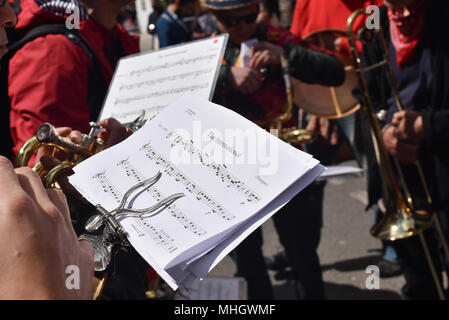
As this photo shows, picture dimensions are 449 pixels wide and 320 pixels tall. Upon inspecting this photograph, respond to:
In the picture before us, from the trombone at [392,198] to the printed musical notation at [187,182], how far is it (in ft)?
3.95

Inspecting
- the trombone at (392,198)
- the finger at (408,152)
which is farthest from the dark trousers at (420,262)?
the finger at (408,152)

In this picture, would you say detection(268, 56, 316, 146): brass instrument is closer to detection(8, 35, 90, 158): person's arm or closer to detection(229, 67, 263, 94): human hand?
detection(229, 67, 263, 94): human hand

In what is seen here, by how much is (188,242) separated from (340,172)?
123 cm

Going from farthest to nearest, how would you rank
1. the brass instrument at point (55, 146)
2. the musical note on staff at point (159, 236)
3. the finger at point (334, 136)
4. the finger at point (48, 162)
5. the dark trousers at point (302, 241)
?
the finger at point (334, 136) → the dark trousers at point (302, 241) → the finger at point (48, 162) → the brass instrument at point (55, 146) → the musical note on staff at point (159, 236)

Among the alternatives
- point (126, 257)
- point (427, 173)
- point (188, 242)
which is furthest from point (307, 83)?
point (188, 242)

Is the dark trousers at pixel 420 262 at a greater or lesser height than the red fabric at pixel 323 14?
lesser

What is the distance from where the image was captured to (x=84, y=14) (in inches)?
70.9

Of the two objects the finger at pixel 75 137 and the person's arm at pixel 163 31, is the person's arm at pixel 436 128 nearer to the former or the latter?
the finger at pixel 75 137

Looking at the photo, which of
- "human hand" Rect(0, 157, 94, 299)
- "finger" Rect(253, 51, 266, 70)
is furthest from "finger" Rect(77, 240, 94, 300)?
"finger" Rect(253, 51, 266, 70)

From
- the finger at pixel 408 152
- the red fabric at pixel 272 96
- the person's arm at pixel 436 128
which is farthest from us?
the red fabric at pixel 272 96

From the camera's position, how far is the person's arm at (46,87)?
150 centimetres

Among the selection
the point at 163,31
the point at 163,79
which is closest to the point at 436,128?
the point at 163,79

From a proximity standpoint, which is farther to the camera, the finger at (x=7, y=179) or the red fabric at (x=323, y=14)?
the red fabric at (x=323, y=14)
